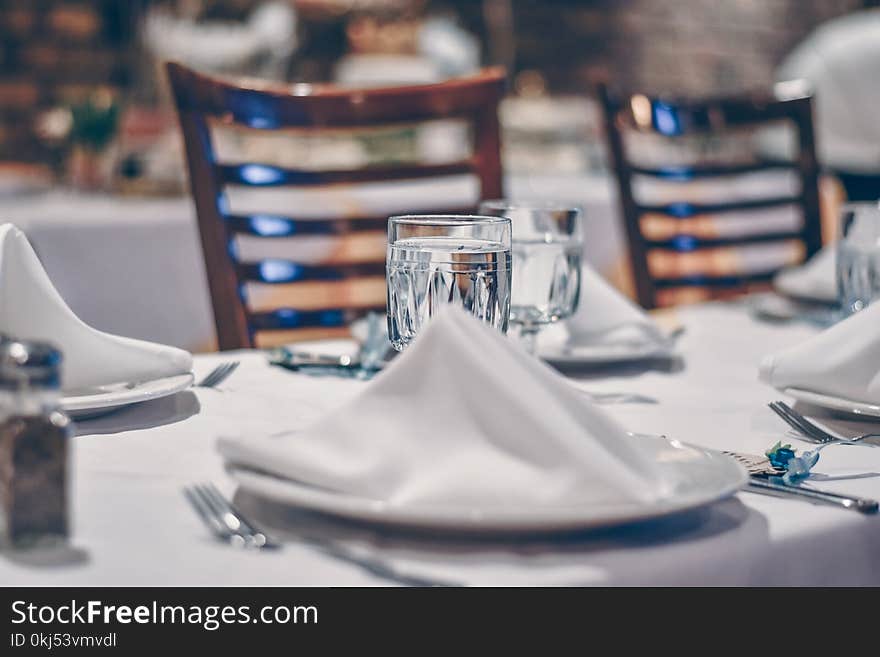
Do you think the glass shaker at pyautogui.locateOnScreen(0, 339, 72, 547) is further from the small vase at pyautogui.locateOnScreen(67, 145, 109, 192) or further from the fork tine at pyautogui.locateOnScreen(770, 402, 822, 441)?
the small vase at pyautogui.locateOnScreen(67, 145, 109, 192)

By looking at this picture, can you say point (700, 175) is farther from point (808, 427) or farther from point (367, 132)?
point (808, 427)

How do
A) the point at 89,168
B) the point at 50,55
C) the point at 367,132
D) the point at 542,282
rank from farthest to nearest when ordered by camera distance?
the point at 50,55
the point at 89,168
the point at 367,132
the point at 542,282

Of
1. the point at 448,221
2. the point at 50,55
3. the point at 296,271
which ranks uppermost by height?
the point at 50,55

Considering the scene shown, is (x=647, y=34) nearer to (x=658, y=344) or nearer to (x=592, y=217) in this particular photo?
(x=592, y=217)

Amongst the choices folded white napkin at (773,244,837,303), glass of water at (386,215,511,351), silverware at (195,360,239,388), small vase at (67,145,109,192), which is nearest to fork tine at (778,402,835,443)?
glass of water at (386,215,511,351)

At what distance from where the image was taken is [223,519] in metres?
0.54

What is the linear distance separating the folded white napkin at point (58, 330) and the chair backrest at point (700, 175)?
1177mm

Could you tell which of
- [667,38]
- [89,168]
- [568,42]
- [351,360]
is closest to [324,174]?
[351,360]

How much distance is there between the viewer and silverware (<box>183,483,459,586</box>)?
0.47m

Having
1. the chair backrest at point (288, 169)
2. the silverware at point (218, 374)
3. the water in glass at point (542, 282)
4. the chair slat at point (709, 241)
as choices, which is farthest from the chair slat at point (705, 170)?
the silverware at point (218, 374)

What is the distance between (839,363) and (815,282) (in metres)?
0.60

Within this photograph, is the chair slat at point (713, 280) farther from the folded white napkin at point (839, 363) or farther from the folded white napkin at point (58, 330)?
the folded white napkin at point (58, 330)

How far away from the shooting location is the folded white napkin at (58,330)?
74 cm
